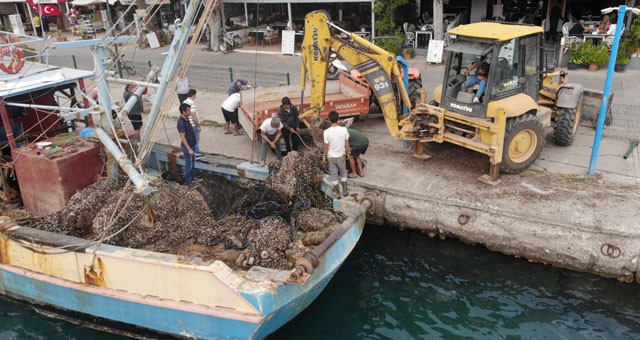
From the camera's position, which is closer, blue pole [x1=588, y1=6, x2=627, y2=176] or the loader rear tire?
blue pole [x1=588, y1=6, x2=627, y2=176]

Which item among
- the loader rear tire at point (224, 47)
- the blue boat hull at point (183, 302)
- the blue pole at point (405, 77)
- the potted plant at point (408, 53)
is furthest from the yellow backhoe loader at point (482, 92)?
the loader rear tire at point (224, 47)

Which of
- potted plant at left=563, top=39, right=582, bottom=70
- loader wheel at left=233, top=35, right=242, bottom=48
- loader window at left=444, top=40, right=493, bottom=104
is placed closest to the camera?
loader window at left=444, top=40, right=493, bottom=104

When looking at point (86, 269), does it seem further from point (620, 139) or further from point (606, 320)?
point (620, 139)

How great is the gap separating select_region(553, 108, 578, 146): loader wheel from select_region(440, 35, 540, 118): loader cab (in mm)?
912

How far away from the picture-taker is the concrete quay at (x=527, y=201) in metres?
7.69

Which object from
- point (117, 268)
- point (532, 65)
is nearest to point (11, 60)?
point (117, 268)

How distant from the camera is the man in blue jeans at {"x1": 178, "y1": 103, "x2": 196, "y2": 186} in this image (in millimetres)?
8938

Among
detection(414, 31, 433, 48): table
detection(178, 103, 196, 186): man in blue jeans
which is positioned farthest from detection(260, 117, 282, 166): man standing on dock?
detection(414, 31, 433, 48): table

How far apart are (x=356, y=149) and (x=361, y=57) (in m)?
1.81

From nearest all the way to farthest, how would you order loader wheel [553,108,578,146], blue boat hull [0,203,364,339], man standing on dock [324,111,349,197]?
blue boat hull [0,203,364,339], man standing on dock [324,111,349,197], loader wheel [553,108,578,146]

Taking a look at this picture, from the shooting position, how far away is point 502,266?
320 inches

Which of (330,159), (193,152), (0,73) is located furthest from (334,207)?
(0,73)

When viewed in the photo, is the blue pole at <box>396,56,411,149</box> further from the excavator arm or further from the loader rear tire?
the loader rear tire

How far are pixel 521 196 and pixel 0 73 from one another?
357 inches
